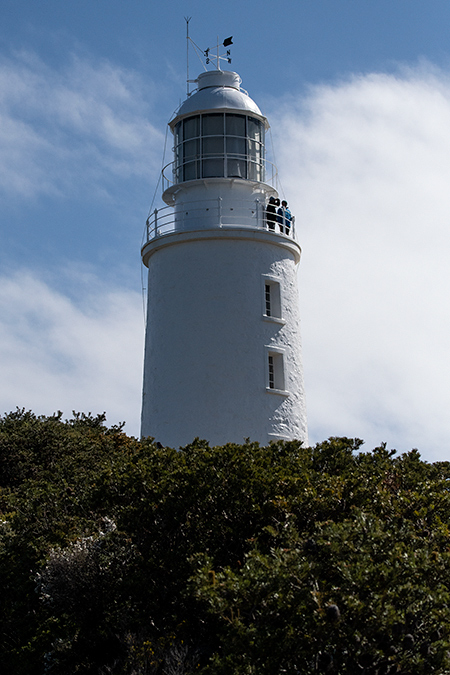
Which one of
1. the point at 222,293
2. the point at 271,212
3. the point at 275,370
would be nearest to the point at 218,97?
the point at 271,212

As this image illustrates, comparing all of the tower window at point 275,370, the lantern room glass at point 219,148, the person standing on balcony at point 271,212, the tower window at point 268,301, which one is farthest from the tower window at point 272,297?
the lantern room glass at point 219,148

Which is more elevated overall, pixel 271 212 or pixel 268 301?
pixel 271 212

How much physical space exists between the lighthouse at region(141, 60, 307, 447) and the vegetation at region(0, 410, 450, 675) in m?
5.46

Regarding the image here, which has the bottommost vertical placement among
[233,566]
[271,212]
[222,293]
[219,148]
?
[233,566]

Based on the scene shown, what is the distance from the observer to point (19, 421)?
24.0 metres

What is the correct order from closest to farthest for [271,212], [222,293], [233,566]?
[233,566] → [222,293] → [271,212]

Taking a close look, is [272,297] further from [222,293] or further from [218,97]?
[218,97]

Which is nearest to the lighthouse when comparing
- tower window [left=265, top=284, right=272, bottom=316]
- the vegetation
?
tower window [left=265, top=284, right=272, bottom=316]

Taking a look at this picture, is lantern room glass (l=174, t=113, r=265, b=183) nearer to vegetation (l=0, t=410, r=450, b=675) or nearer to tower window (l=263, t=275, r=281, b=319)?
tower window (l=263, t=275, r=281, b=319)

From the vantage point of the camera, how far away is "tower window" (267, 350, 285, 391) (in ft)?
77.4

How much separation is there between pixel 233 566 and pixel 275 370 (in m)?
11.2

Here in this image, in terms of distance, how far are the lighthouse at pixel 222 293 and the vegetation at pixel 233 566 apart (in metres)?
5.46

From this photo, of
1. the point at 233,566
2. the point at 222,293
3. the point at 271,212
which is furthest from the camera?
the point at 271,212

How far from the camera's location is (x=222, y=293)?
2352 cm
